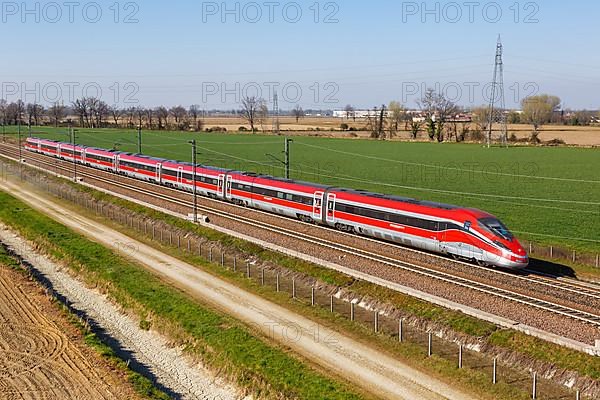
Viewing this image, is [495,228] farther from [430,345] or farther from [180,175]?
[180,175]

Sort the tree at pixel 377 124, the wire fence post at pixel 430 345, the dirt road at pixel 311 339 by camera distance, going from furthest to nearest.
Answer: the tree at pixel 377 124, the wire fence post at pixel 430 345, the dirt road at pixel 311 339

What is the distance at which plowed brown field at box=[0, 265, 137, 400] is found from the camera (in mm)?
25172

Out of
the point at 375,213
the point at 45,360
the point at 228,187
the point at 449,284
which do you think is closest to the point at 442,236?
the point at 449,284

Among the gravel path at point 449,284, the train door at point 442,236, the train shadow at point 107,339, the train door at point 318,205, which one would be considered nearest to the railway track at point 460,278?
the gravel path at point 449,284

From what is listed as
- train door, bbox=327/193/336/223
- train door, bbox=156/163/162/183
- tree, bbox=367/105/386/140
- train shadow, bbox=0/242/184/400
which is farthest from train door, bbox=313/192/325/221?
tree, bbox=367/105/386/140

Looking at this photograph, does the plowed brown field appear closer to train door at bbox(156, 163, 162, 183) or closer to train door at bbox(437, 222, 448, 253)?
train door at bbox(437, 222, 448, 253)

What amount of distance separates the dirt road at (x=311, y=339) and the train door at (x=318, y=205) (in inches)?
452

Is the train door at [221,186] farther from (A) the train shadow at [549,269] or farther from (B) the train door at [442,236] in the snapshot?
(A) the train shadow at [549,269]

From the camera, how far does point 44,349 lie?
29.6 m

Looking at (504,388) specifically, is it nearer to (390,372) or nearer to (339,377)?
(390,372)

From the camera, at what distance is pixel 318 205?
50375 mm

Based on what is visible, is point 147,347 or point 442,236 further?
point 442,236

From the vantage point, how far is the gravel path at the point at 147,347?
26.6 m

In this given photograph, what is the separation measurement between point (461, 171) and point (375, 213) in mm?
51666
